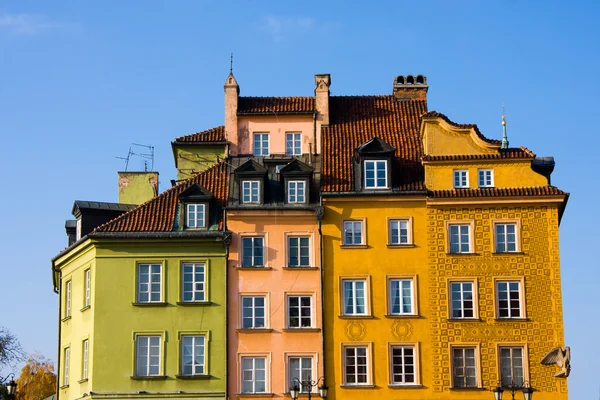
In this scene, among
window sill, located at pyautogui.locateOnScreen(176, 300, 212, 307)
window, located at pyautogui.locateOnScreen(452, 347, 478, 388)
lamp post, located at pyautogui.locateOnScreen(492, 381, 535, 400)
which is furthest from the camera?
window sill, located at pyautogui.locateOnScreen(176, 300, 212, 307)

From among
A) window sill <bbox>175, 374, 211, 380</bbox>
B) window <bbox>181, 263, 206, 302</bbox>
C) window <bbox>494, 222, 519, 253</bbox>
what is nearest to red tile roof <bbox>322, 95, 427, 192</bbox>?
window <bbox>494, 222, 519, 253</bbox>

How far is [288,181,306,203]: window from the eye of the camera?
54.8 m

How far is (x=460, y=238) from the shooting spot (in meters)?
53.7

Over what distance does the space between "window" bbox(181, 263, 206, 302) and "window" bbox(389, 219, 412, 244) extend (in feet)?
26.7

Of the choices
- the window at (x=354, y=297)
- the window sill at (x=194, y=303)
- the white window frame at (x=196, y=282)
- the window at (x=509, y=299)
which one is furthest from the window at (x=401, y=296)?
the white window frame at (x=196, y=282)

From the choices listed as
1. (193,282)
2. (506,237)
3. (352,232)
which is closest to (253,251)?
(193,282)

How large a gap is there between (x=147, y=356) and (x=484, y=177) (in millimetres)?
16182

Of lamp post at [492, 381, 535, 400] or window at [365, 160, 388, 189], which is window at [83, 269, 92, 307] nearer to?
window at [365, 160, 388, 189]

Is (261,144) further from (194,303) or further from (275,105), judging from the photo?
(194,303)

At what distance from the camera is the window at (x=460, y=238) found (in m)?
53.5

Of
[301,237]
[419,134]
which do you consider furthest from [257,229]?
[419,134]

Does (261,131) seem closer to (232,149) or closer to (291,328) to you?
(232,149)

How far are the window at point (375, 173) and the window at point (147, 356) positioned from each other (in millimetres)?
11179

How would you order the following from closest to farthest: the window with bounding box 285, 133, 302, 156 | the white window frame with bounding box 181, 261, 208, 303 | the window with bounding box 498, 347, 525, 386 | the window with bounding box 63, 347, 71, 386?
the window with bounding box 498, 347, 525, 386
the white window frame with bounding box 181, 261, 208, 303
the window with bounding box 63, 347, 71, 386
the window with bounding box 285, 133, 302, 156
